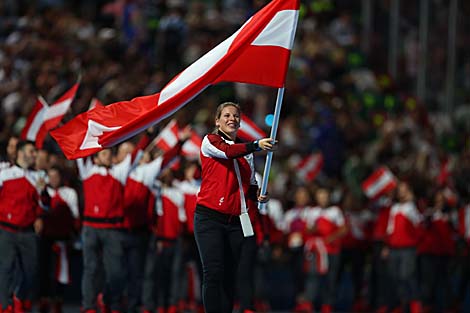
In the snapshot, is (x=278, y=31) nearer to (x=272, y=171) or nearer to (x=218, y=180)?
(x=218, y=180)

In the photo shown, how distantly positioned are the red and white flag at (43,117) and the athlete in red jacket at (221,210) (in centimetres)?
431

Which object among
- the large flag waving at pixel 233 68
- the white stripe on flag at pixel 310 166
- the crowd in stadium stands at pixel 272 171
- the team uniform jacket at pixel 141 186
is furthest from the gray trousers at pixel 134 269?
the white stripe on flag at pixel 310 166

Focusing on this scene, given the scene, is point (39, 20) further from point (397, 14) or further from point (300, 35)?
point (397, 14)

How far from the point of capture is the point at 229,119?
12.7 m

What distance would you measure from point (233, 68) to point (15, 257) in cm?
415

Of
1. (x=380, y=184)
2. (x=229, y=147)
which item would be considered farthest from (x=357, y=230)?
(x=229, y=147)

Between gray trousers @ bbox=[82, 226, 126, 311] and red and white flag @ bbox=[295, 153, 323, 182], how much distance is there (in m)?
9.25

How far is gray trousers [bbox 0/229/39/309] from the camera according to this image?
15.2m

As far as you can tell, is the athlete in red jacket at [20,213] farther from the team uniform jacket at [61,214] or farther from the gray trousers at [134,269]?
the team uniform jacket at [61,214]

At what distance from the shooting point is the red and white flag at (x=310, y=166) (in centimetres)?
2489

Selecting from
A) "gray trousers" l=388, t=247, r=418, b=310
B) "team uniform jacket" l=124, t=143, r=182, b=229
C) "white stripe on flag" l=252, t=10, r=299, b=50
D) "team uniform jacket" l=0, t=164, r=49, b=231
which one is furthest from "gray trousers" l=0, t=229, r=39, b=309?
"gray trousers" l=388, t=247, r=418, b=310

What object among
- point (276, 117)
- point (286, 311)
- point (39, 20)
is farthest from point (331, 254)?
point (276, 117)

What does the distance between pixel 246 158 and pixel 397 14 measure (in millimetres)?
18408

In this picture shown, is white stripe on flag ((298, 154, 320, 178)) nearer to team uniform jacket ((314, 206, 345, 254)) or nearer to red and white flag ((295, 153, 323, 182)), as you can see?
red and white flag ((295, 153, 323, 182))
